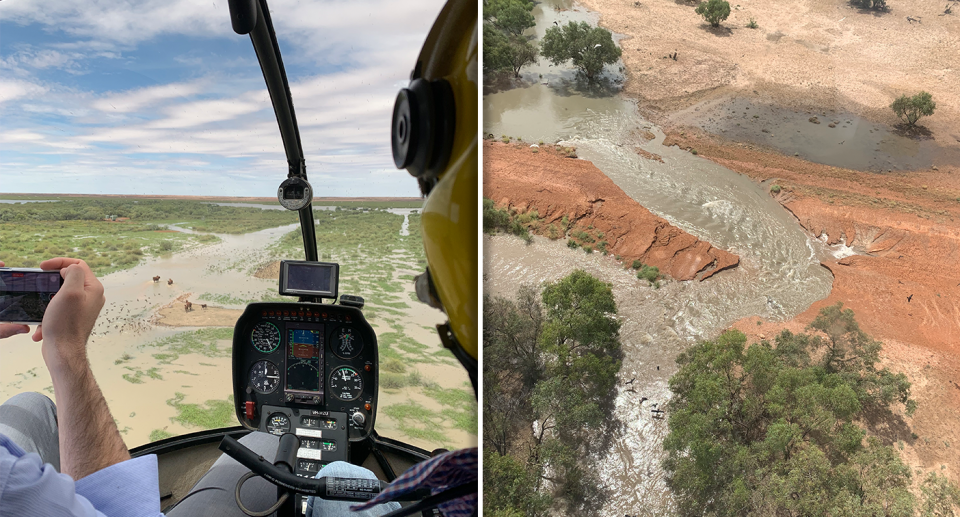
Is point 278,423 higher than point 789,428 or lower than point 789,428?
higher

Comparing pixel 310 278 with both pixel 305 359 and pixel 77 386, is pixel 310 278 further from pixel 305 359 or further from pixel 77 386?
pixel 77 386

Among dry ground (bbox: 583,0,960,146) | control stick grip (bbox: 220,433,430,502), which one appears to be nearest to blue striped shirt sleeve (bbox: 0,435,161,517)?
control stick grip (bbox: 220,433,430,502)

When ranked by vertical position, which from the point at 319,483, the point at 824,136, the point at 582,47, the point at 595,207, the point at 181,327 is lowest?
the point at 181,327

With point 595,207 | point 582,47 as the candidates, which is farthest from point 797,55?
point 595,207

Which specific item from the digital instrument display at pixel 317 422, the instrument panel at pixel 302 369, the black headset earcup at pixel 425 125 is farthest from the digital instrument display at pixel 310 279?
the black headset earcup at pixel 425 125

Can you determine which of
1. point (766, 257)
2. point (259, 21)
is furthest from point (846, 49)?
point (259, 21)

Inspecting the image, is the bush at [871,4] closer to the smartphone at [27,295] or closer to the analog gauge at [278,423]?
the analog gauge at [278,423]

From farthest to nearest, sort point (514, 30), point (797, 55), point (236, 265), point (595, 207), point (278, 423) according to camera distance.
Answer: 1. point (236, 265)
2. point (595, 207)
3. point (797, 55)
4. point (514, 30)
5. point (278, 423)

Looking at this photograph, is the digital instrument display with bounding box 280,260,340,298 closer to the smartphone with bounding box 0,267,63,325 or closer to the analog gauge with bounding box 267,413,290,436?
the analog gauge with bounding box 267,413,290,436
